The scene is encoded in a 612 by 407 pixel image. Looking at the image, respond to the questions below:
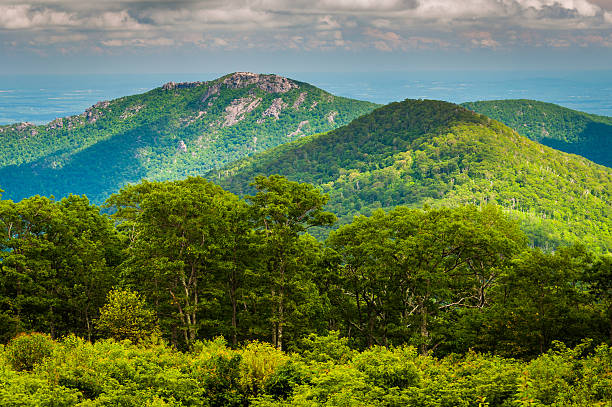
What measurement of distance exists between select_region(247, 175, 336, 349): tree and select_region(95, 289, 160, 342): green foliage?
10231mm

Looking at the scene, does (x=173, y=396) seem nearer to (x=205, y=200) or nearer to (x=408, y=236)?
(x=205, y=200)

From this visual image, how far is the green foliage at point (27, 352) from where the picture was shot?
3316cm

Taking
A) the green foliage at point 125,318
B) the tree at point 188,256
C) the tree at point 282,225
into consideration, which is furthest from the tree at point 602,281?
the green foliage at point 125,318

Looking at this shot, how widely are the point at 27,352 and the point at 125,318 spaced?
732 centimetres

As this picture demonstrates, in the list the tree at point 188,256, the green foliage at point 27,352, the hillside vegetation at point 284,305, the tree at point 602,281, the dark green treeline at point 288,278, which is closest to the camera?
the hillside vegetation at point 284,305

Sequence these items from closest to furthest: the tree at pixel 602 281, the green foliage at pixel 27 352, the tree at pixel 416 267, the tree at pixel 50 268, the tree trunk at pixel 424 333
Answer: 1. the green foliage at pixel 27 352
2. the tree at pixel 602 281
3. the tree trunk at pixel 424 333
4. the tree at pixel 416 267
5. the tree at pixel 50 268

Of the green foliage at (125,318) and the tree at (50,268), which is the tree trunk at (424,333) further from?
the tree at (50,268)

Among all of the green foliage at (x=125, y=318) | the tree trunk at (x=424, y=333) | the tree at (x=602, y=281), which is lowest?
the tree trunk at (x=424, y=333)

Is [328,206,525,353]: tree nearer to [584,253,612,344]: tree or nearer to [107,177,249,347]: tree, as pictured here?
[584,253,612,344]: tree

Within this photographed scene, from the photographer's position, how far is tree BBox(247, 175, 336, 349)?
139 ft

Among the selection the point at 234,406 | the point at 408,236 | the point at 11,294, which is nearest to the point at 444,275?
the point at 408,236

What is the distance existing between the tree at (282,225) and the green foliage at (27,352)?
1708 cm

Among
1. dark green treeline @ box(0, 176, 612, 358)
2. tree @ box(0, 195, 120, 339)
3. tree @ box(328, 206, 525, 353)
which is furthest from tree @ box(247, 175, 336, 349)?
tree @ box(0, 195, 120, 339)

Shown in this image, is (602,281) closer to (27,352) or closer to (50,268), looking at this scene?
(27,352)
